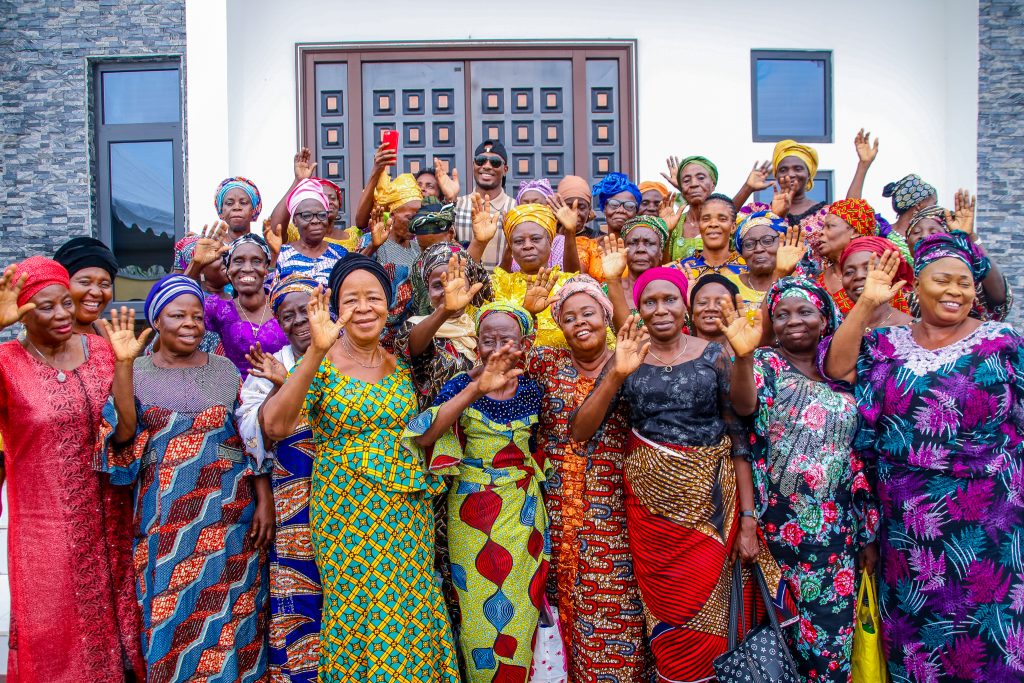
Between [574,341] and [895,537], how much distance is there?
64.7 inches

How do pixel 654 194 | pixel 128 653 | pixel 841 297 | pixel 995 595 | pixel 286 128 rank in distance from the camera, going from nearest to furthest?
pixel 995 595
pixel 128 653
pixel 841 297
pixel 654 194
pixel 286 128

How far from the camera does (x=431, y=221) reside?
16.8ft

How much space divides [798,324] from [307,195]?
3.15 meters

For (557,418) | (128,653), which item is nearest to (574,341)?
(557,418)

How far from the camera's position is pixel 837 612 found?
3703 millimetres

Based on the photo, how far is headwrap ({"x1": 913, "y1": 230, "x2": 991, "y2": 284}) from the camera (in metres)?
3.76

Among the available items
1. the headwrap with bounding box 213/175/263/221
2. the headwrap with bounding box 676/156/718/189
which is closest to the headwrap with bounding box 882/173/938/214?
the headwrap with bounding box 676/156/718/189

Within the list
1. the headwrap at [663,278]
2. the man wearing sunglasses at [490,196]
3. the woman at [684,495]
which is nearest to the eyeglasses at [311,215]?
the man wearing sunglasses at [490,196]

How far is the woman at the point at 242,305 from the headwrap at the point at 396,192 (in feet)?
3.84

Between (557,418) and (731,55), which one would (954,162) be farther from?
(557,418)

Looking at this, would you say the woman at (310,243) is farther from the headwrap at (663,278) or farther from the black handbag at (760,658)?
the black handbag at (760,658)

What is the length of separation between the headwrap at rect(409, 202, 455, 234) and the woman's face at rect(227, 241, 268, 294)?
926 mm

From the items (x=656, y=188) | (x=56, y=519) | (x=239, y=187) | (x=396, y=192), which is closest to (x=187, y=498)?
(x=56, y=519)

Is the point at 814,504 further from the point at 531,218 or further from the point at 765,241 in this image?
the point at 531,218
